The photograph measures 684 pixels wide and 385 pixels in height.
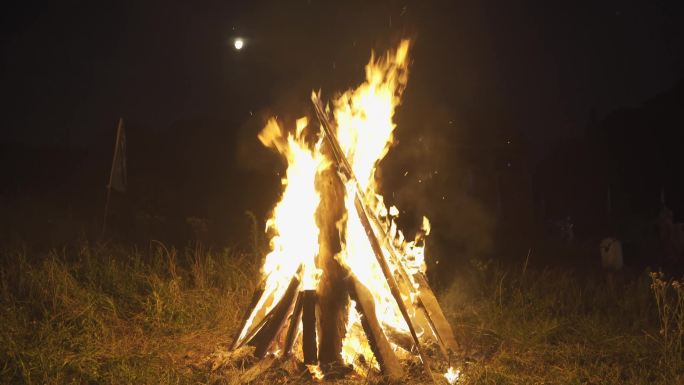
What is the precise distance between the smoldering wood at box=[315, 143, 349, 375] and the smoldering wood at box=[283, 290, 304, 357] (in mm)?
237

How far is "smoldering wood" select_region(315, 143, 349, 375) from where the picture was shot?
4051 mm

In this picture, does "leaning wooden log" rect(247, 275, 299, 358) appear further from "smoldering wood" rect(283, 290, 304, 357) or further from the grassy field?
the grassy field

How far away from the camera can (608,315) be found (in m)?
5.03

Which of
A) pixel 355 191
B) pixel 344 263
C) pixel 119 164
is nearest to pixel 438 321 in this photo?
pixel 344 263

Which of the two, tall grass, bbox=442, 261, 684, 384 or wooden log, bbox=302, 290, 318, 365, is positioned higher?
wooden log, bbox=302, 290, 318, 365

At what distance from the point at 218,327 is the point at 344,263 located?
1.40m

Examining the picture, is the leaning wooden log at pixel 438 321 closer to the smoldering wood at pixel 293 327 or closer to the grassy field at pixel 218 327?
the grassy field at pixel 218 327

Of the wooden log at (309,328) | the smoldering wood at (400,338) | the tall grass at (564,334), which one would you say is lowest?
the tall grass at (564,334)

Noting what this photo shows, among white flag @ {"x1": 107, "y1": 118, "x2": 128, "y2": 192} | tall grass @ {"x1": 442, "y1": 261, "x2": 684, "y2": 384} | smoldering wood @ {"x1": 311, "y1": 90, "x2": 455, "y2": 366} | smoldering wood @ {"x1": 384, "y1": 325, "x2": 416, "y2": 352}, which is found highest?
white flag @ {"x1": 107, "y1": 118, "x2": 128, "y2": 192}

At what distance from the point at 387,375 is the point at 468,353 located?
0.82 meters

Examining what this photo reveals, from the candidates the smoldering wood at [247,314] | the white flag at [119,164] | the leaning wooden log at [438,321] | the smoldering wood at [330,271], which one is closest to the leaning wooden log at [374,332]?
the smoldering wood at [330,271]

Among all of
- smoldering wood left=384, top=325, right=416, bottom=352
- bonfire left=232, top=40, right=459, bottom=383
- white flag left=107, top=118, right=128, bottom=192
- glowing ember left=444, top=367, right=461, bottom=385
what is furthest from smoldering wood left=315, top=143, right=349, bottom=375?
white flag left=107, top=118, right=128, bottom=192

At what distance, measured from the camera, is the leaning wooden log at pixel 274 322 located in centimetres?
424

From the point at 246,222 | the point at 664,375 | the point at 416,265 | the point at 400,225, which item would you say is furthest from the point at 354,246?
the point at 246,222
